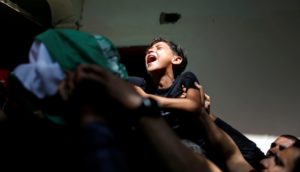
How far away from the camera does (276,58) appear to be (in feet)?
9.25

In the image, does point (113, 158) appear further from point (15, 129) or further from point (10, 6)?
point (10, 6)

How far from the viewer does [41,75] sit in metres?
1.07

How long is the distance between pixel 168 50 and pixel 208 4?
109 centimetres

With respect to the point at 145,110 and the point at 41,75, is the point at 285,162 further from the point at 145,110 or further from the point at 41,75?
the point at 41,75

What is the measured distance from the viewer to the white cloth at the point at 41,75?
1056 millimetres

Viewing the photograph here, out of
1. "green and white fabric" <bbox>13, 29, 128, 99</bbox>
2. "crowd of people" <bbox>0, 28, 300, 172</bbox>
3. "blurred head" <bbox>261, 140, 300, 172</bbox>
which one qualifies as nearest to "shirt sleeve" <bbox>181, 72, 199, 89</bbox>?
"blurred head" <bbox>261, 140, 300, 172</bbox>

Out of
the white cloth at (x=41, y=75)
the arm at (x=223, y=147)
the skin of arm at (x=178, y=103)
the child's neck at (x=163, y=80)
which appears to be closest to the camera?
the white cloth at (x=41, y=75)

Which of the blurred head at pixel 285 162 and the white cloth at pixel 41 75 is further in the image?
the blurred head at pixel 285 162

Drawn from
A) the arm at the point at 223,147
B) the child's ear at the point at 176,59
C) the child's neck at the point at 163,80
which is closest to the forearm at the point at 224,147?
the arm at the point at 223,147

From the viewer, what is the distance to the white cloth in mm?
1056

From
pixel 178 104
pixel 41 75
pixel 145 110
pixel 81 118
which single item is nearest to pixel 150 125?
pixel 145 110

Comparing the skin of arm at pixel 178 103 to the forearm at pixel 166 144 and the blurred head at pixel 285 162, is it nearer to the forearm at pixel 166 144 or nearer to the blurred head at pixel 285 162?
the blurred head at pixel 285 162

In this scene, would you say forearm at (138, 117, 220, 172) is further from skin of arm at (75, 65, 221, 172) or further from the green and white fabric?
the green and white fabric

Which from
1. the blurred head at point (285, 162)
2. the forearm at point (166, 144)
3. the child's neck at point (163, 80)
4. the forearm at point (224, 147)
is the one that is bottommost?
the forearm at point (224, 147)
